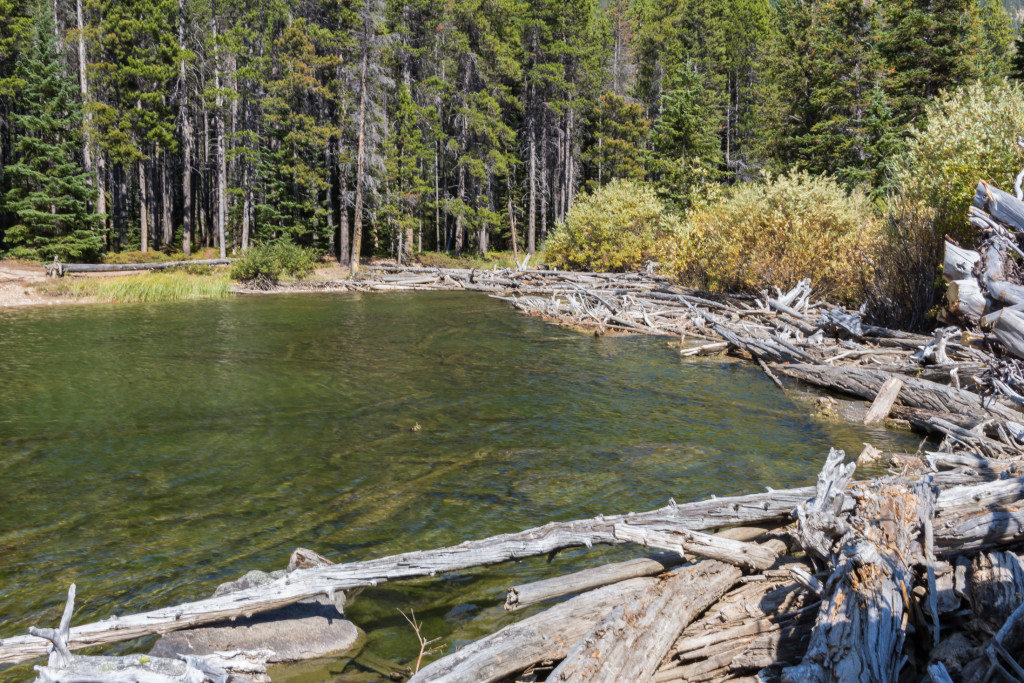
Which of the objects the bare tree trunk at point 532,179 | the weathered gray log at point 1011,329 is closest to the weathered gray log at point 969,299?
the weathered gray log at point 1011,329

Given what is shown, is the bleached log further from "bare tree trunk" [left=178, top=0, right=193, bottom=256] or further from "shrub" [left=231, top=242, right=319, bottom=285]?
"bare tree trunk" [left=178, top=0, right=193, bottom=256]

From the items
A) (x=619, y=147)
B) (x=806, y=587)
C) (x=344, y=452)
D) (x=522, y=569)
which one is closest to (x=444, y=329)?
(x=344, y=452)

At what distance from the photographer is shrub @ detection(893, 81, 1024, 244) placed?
14.8 m

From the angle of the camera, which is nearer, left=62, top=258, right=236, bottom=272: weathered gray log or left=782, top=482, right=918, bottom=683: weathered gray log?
left=782, top=482, right=918, bottom=683: weathered gray log

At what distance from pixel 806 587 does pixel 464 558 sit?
104 inches

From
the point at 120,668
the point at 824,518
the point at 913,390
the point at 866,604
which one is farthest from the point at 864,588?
the point at 913,390

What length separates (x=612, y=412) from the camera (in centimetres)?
1270

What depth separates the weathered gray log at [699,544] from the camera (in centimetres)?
522

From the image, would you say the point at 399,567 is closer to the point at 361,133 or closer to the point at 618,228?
the point at 618,228

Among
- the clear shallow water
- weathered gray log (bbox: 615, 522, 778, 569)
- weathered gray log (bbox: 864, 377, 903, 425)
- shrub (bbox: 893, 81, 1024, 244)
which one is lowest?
the clear shallow water

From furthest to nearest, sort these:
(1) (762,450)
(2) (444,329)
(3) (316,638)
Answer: (2) (444,329) < (1) (762,450) < (3) (316,638)

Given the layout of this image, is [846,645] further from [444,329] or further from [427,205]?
[427,205]

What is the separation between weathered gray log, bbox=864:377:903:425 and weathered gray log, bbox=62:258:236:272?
1348 inches

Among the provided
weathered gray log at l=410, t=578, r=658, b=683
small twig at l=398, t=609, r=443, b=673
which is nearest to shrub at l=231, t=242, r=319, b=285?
small twig at l=398, t=609, r=443, b=673
